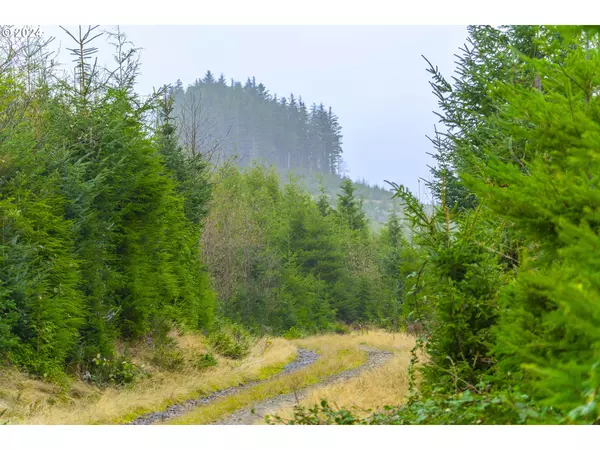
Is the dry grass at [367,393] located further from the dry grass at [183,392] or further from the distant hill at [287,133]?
the distant hill at [287,133]

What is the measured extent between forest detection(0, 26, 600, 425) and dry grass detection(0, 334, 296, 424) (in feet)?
1.44

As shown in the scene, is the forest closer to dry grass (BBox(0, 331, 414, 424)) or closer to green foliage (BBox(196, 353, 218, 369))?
green foliage (BBox(196, 353, 218, 369))

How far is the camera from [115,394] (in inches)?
456

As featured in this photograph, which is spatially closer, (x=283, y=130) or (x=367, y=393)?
(x=367, y=393)

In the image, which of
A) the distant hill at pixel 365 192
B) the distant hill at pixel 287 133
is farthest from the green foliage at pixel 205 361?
the distant hill at pixel 287 133

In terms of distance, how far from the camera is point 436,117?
1353 cm

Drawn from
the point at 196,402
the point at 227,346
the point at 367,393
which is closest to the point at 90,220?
the point at 196,402

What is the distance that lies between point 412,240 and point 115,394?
7126 millimetres

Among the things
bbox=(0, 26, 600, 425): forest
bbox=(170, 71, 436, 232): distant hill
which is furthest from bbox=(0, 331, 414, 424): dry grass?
bbox=(170, 71, 436, 232): distant hill

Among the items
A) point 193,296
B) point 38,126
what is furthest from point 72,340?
point 193,296

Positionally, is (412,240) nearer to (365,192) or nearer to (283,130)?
(283,130)

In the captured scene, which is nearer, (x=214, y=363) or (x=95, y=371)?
(x=95, y=371)
